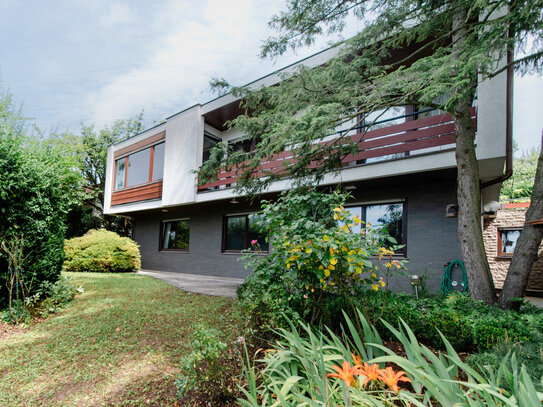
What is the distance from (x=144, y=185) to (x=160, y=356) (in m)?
10.3

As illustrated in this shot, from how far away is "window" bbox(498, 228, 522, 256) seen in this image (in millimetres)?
9680

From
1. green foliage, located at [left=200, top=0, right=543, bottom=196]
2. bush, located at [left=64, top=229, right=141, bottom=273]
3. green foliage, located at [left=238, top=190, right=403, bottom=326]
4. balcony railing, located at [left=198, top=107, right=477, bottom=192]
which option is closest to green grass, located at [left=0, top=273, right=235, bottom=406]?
green foliage, located at [left=238, top=190, right=403, bottom=326]

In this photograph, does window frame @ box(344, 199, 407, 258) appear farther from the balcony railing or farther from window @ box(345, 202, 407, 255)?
the balcony railing

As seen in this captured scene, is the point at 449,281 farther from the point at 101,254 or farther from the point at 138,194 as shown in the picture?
the point at 138,194

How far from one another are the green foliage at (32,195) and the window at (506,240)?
12690mm

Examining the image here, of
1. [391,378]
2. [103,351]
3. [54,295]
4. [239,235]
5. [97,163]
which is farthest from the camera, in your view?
[97,163]

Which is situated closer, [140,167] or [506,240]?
[506,240]

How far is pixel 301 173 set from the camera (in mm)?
5555

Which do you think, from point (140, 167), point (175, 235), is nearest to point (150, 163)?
point (140, 167)

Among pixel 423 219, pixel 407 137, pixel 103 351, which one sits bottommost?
pixel 103 351

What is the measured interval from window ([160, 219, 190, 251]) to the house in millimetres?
45

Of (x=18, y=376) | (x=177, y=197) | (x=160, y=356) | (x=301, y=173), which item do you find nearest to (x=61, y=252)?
(x=18, y=376)

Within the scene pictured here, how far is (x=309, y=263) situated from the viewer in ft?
9.97

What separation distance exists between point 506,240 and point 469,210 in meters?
7.40
